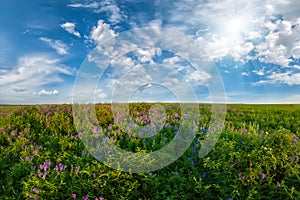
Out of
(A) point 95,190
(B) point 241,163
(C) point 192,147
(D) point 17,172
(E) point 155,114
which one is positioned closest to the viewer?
(A) point 95,190

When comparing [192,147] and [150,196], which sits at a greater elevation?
[192,147]

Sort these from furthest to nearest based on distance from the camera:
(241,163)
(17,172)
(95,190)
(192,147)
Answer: (192,147)
(17,172)
(241,163)
(95,190)

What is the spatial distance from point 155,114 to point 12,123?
5243mm

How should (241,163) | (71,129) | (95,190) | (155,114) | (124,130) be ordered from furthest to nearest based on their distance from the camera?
(155,114)
(71,129)
(124,130)
(241,163)
(95,190)

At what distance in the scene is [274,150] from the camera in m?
5.27

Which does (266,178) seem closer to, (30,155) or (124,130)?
(124,130)

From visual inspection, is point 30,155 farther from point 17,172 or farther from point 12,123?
point 12,123

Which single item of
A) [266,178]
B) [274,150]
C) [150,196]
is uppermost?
[274,150]

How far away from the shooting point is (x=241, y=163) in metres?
5.16

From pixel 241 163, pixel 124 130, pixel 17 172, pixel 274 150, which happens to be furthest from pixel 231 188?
pixel 17 172

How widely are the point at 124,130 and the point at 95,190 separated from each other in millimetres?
3158

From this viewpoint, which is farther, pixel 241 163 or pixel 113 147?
pixel 113 147

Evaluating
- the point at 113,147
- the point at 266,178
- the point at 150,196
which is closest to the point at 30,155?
the point at 113,147

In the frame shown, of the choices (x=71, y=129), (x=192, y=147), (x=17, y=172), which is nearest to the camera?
(x=17, y=172)
